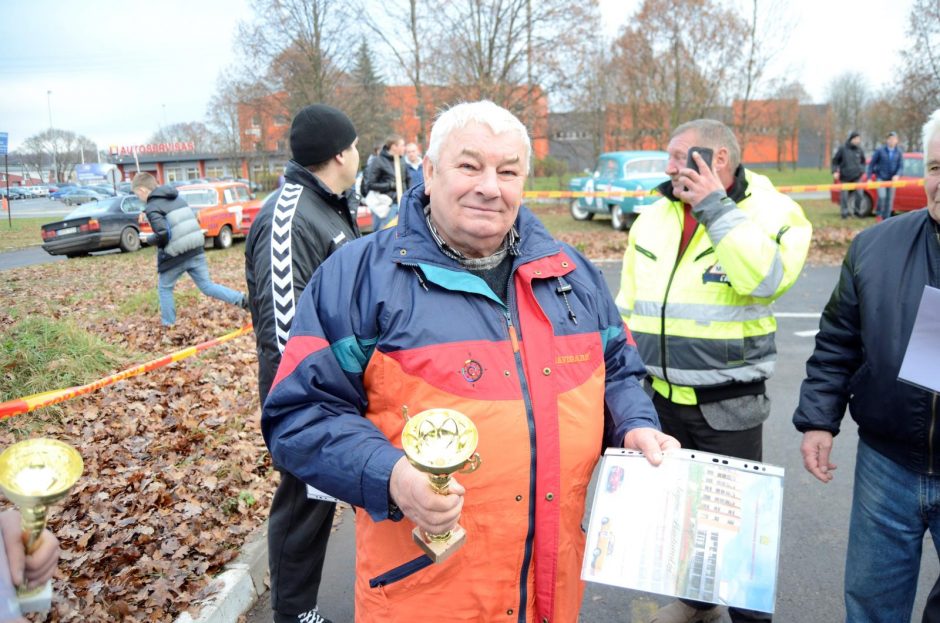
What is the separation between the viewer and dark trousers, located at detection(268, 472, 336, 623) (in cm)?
286

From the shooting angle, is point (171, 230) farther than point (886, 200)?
No

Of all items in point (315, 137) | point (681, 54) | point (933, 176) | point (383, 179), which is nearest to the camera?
point (933, 176)

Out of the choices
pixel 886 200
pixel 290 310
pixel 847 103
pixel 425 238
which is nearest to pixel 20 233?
pixel 290 310

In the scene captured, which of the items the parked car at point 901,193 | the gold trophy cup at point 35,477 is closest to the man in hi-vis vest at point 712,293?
the gold trophy cup at point 35,477

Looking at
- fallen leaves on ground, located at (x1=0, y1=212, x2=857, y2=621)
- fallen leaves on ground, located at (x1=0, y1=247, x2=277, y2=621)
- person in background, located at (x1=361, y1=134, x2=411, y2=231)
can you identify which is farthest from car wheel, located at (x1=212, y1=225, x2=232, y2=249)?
fallen leaves on ground, located at (x1=0, y1=247, x2=277, y2=621)

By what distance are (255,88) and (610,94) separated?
15.2 m

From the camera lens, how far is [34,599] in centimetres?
131

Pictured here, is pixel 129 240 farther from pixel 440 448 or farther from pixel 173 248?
pixel 440 448

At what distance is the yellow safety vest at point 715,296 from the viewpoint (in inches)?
99.7

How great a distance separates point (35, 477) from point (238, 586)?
238 centimetres

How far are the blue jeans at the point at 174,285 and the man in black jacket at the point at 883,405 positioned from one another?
7167 millimetres

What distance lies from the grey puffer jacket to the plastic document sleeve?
7.70m

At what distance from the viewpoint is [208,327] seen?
8086 mm

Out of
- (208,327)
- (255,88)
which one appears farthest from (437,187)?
(255,88)
